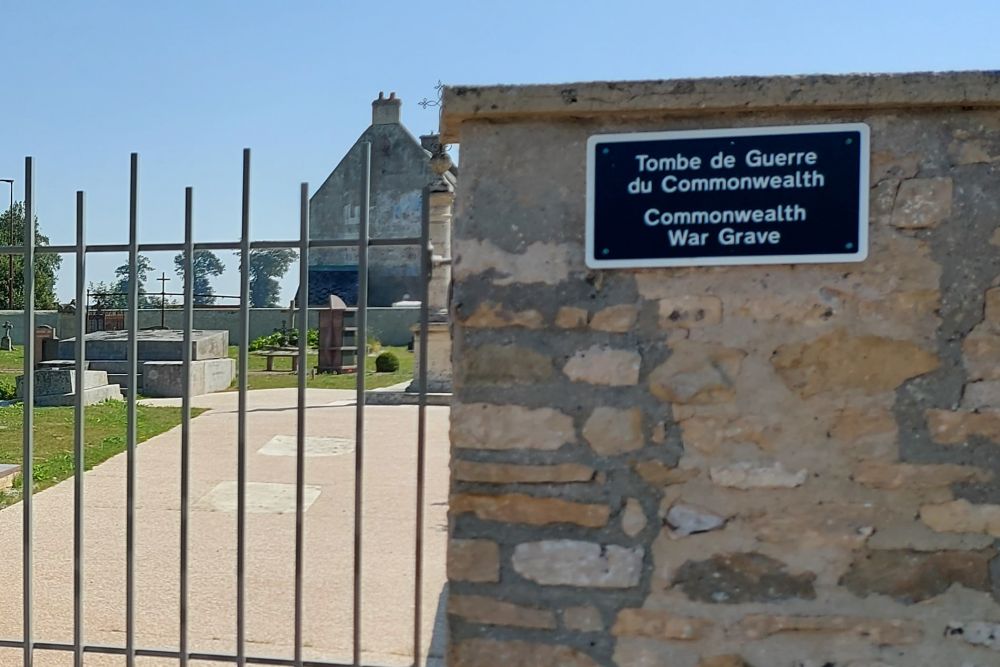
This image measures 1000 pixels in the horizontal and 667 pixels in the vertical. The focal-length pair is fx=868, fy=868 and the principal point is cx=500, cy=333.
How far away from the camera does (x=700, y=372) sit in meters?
2.50

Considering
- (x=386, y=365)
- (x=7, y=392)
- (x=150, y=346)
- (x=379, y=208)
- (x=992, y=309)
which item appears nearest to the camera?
(x=992, y=309)

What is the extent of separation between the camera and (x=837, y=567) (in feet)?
8.07

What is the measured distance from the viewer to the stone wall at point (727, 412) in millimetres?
2412

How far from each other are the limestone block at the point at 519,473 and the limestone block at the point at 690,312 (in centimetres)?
49

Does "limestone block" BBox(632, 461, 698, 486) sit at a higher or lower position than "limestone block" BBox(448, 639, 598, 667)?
higher

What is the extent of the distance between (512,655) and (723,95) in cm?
174

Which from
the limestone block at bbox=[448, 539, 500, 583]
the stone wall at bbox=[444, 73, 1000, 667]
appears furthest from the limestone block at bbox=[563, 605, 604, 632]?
the limestone block at bbox=[448, 539, 500, 583]

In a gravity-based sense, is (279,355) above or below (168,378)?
above

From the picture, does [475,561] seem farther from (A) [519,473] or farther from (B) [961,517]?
(B) [961,517]

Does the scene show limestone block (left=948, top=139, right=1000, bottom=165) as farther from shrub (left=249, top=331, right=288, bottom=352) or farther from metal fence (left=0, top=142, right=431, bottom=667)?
shrub (left=249, top=331, right=288, bottom=352)

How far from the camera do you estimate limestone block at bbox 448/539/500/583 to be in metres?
2.57

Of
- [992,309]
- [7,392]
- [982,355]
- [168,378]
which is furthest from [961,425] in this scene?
[7,392]

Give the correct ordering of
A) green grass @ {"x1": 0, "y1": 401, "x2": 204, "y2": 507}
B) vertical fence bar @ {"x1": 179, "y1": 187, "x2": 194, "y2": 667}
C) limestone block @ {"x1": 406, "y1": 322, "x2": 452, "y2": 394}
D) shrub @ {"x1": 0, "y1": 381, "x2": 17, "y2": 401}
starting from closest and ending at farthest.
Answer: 1. vertical fence bar @ {"x1": 179, "y1": 187, "x2": 194, "y2": 667}
2. green grass @ {"x1": 0, "y1": 401, "x2": 204, "y2": 507}
3. limestone block @ {"x1": 406, "y1": 322, "x2": 452, "y2": 394}
4. shrub @ {"x1": 0, "y1": 381, "x2": 17, "y2": 401}

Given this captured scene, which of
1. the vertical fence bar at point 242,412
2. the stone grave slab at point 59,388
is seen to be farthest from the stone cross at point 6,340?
the vertical fence bar at point 242,412
